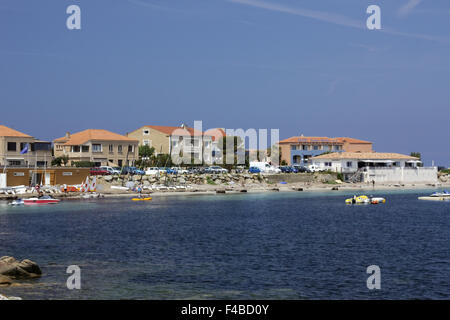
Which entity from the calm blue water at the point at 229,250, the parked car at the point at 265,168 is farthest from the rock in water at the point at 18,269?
the parked car at the point at 265,168

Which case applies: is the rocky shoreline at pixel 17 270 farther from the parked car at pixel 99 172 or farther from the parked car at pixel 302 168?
the parked car at pixel 302 168

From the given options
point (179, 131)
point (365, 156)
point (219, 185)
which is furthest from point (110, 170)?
point (365, 156)

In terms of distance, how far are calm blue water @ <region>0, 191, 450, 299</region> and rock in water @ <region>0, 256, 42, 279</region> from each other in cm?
76

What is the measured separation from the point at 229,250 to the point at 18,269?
17.5 metres

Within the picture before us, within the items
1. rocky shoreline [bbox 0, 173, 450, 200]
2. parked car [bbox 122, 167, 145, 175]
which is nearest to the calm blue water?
rocky shoreline [bbox 0, 173, 450, 200]

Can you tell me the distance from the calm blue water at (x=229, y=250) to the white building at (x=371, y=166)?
201ft

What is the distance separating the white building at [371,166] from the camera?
475ft

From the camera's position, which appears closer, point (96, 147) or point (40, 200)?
point (40, 200)

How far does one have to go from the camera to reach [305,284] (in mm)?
31031

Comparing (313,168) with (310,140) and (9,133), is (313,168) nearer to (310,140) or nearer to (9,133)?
(310,140)

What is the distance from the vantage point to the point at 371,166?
147 metres
